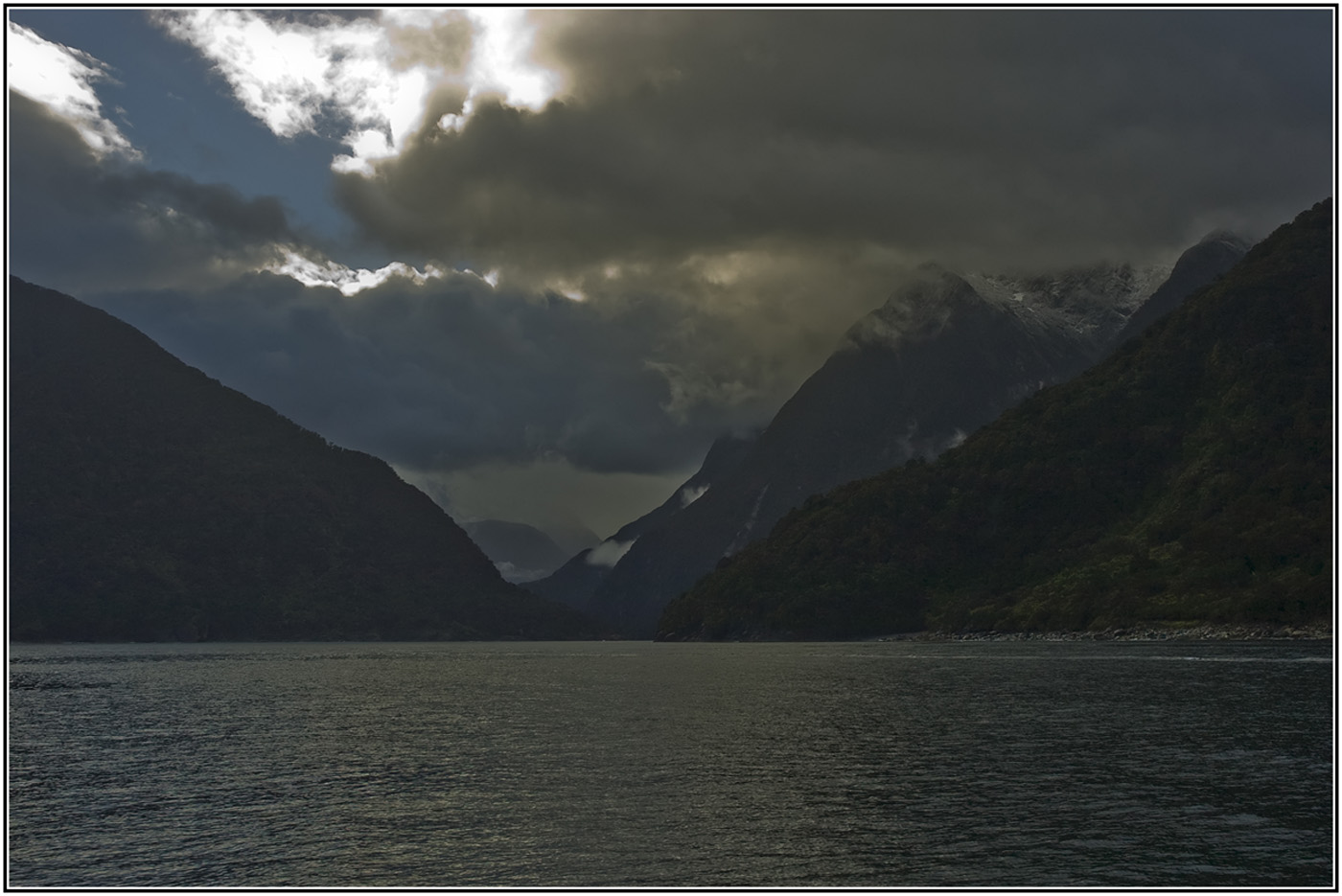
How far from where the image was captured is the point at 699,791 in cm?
6175

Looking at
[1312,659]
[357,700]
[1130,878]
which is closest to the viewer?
[1130,878]

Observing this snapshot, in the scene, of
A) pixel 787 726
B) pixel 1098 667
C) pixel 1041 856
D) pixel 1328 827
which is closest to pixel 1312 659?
pixel 1098 667

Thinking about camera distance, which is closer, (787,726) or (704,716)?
(787,726)

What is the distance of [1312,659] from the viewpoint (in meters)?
146

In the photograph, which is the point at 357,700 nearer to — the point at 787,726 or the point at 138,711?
the point at 138,711

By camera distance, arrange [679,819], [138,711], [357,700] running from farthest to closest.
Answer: [357,700], [138,711], [679,819]

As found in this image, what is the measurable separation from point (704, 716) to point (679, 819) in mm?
49524

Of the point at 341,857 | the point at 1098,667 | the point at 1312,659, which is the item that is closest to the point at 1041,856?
the point at 341,857

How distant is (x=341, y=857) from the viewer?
47594 mm

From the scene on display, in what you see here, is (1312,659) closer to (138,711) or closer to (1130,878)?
(1130,878)

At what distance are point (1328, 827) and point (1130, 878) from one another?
14669mm

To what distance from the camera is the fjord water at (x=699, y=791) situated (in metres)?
45.2

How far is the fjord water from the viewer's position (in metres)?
45.2

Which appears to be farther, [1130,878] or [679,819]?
[679,819]
